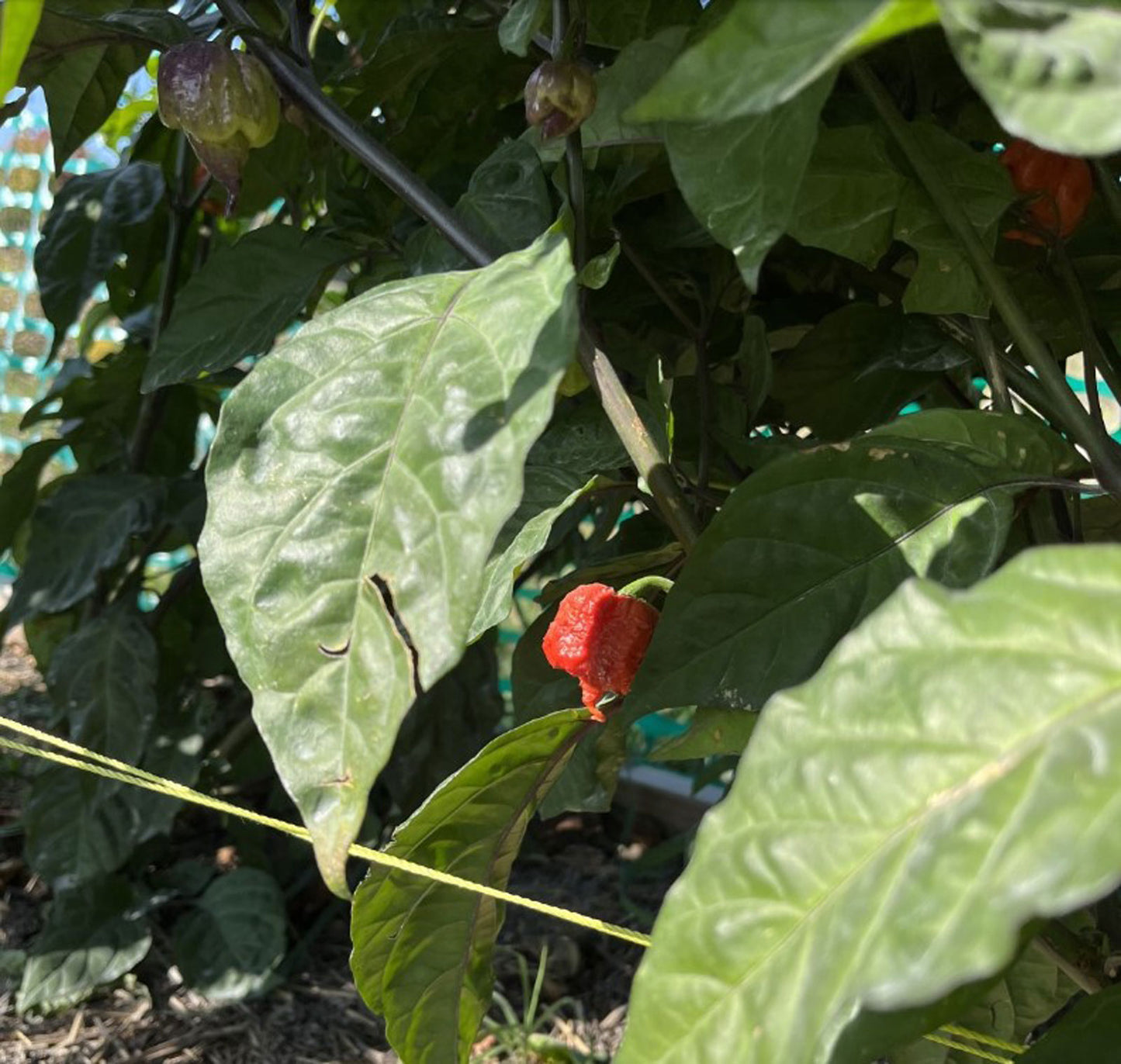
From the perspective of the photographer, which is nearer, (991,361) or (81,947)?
(991,361)

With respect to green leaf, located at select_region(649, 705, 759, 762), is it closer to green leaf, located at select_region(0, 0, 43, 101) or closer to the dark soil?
green leaf, located at select_region(0, 0, 43, 101)

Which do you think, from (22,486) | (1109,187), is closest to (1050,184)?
(1109,187)

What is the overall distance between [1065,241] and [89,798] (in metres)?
1.13

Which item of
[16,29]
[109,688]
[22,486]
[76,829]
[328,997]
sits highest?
[16,29]

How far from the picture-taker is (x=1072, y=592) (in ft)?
1.11

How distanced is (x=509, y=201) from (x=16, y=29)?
0.32 m

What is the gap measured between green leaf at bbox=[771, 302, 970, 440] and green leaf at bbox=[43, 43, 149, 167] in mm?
426

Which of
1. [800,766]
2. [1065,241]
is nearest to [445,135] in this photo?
[1065,241]

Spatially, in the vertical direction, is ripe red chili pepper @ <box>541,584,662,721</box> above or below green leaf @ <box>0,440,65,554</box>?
above

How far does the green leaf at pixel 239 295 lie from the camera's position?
86cm

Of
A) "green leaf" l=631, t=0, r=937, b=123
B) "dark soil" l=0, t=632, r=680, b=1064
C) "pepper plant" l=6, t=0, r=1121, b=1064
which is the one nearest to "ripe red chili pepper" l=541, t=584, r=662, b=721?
"pepper plant" l=6, t=0, r=1121, b=1064

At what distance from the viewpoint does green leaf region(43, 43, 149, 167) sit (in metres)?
0.82

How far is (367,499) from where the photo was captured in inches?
17.7

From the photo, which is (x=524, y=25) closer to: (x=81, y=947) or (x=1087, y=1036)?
(x=1087, y=1036)
